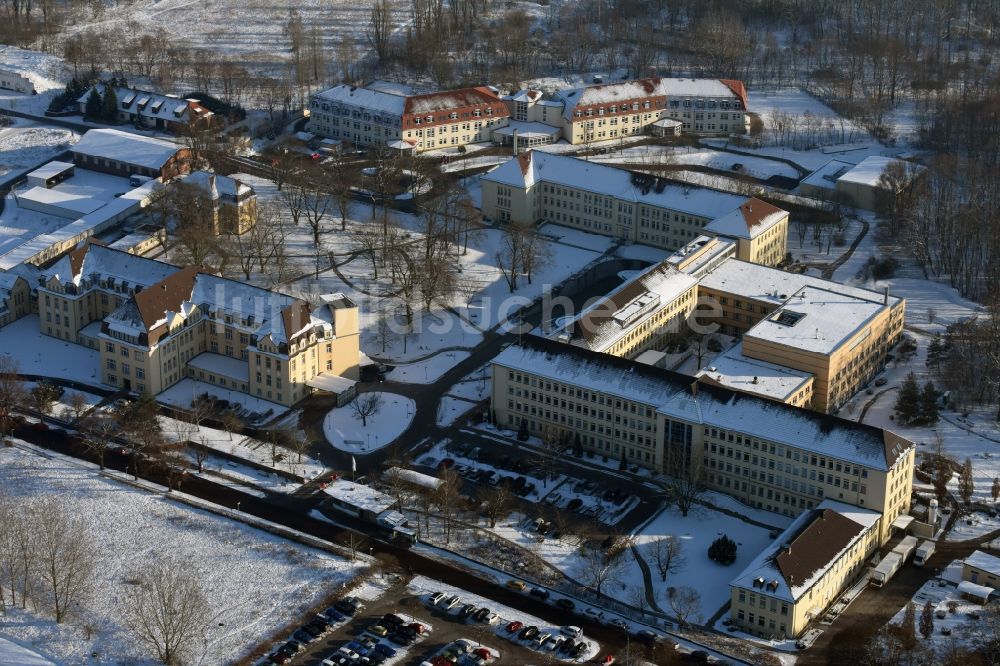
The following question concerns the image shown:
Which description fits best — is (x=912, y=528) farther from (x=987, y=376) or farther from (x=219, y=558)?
(x=219, y=558)

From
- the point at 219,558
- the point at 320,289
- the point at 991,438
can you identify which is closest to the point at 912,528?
the point at 991,438

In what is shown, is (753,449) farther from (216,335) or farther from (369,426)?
(216,335)

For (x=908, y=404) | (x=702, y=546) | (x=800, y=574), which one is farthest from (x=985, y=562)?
(x=908, y=404)

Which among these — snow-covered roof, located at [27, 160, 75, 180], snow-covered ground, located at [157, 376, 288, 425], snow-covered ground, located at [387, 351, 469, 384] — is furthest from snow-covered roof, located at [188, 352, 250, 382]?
snow-covered roof, located at [27, 160, 75, 180]

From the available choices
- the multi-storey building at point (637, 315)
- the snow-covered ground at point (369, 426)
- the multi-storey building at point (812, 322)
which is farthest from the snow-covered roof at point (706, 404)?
the multi-storey building at point (812, 322)

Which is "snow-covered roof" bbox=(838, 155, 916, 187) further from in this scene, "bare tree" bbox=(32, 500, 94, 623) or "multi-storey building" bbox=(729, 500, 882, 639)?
"bare tree" bbox=(32, 500, 94, 623)

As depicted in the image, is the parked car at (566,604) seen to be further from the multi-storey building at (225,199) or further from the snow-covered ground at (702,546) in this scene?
the multi-storey building at (225,199)


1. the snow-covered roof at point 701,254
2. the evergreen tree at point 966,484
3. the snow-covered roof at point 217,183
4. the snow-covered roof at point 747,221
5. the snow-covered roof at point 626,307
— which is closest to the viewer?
the evergreen tree at point 966,484
